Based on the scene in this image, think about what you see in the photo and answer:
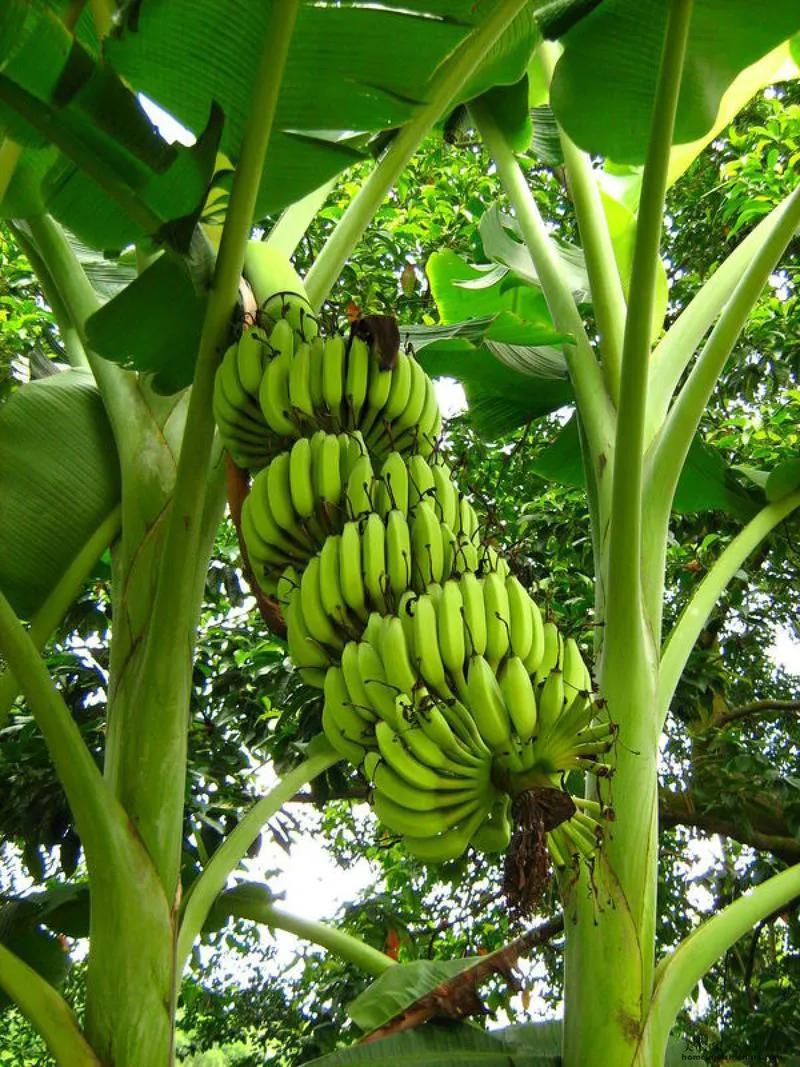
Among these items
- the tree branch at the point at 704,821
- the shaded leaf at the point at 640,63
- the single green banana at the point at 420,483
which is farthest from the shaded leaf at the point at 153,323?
the tree branch at the point at 704,821

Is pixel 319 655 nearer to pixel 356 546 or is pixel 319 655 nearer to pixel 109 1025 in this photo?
pixel 356 546

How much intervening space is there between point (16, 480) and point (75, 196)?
495 mm

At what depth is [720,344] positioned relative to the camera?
1647 millimetres

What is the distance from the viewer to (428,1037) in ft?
5.20

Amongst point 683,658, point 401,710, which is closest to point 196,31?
point 401,710

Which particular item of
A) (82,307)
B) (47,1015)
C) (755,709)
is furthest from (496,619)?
(755,709)

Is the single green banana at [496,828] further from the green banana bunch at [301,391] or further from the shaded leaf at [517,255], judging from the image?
the shaded leaf at [517,255]

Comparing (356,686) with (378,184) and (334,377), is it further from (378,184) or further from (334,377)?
(378,184)

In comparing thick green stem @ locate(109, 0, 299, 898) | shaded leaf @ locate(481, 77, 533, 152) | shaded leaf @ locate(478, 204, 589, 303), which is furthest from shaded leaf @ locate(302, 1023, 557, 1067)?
shaded leaf @ locate(481, 77, 533, 152)

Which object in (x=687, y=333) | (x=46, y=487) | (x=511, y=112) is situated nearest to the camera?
(x=46, y=487)

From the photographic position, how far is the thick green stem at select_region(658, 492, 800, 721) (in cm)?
162

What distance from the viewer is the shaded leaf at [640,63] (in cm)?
167

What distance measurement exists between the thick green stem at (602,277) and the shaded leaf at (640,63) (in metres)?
0.11

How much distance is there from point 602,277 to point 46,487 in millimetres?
1101
